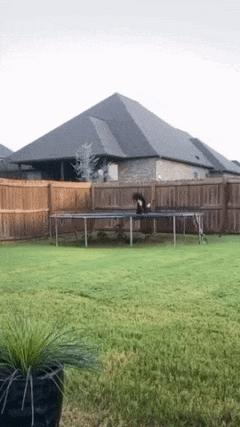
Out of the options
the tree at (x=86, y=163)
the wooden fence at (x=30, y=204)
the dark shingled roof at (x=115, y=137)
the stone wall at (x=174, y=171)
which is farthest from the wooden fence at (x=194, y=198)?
the stone wall at (x=174, y=171)

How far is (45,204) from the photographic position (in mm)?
15609

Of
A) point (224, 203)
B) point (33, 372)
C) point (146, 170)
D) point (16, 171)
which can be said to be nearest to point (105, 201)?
point (224, 203)

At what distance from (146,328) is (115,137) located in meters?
24.8

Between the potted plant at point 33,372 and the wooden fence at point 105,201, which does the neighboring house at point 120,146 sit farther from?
the potted plant at point 33,372

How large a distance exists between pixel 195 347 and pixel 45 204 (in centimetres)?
1228

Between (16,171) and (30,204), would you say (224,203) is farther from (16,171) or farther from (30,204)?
(16,171)

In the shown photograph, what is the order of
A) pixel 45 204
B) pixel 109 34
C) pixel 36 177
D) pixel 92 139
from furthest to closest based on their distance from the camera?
1. pixel 36 177
2. pixel 92 139
3. pixel 45 204
4. pixel 109 34

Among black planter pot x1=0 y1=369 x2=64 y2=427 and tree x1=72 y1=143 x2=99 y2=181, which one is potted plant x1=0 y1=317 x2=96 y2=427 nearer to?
black planter pot x1=0 y1=369 x2=64 y2=427

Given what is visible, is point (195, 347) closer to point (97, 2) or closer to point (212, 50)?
point (97, 2)

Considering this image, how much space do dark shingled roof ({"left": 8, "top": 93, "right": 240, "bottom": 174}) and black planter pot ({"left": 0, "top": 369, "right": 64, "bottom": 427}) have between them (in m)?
23.6

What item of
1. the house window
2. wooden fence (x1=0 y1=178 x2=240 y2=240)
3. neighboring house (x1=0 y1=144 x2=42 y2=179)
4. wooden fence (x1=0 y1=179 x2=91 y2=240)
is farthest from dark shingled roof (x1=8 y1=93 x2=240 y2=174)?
wooden fence (x1=0 y1=179 x2=91 y2=240)

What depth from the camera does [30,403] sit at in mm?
2215

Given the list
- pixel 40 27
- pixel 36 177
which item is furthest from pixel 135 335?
pixel 36 177

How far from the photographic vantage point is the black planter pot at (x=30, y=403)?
2213mm
